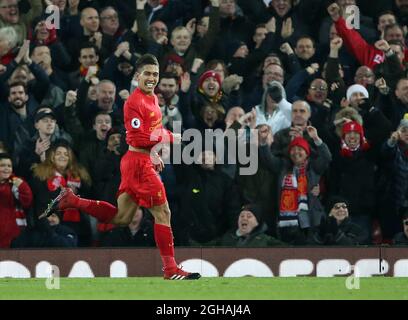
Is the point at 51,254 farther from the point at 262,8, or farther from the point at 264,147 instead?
the point at 262,8

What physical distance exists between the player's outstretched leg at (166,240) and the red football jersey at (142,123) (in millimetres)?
684

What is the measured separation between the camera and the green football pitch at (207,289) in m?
10.0

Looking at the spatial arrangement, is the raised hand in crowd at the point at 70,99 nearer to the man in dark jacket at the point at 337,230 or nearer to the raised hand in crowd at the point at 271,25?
the raised hand in crowd at the point at 271,25

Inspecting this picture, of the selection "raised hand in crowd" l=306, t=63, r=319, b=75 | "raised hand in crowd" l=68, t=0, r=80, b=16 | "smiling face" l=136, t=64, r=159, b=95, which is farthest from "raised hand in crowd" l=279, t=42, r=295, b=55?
"smiling face" l=136, t=64, r=159, b=95

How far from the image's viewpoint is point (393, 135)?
14.5 m

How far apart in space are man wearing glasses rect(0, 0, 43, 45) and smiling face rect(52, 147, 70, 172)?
7.04 ft

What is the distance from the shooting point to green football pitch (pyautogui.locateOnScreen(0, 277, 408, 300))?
1002cm

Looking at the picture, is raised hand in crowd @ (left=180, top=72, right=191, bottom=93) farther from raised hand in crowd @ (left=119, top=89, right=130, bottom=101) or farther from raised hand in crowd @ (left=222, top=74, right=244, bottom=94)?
raised hand in crowd @ (left=119, top=89, right=130, bottom=101)

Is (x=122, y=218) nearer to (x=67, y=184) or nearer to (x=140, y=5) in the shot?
(x=67, y=184)

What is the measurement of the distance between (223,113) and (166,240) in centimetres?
375

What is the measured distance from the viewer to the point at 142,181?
1173cm

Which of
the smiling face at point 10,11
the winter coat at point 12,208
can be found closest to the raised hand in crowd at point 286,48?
the smiling face at point 10,11

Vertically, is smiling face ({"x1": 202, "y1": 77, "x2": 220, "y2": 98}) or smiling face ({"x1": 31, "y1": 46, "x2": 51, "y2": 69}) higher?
smiling face ({"x1": 31, "y1": 46, "x2": 51, "y2": 69})

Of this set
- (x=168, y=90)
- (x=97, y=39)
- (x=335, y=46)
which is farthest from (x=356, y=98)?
(x=97, y=39)
